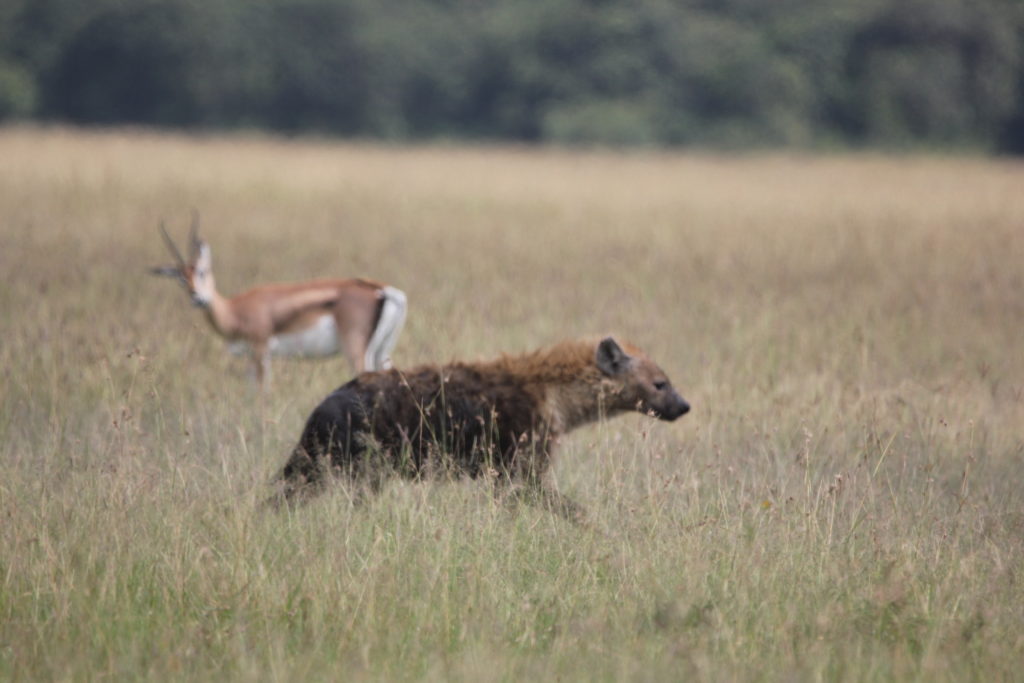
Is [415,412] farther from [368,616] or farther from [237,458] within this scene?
[368,616]

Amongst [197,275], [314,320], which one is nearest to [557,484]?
[314,320]

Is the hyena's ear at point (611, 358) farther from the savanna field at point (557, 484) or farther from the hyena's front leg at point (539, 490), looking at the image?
the hyena's front leg at point (539, 490)

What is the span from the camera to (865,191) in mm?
21047

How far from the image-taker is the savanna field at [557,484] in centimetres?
399

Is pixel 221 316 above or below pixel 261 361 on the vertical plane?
above

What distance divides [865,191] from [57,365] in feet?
51.1

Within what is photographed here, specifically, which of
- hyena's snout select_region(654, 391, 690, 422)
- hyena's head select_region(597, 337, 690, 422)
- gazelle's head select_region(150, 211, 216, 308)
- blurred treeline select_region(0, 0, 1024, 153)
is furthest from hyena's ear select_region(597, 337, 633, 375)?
blurred treeline select_region(0, 0, 1024, 153)

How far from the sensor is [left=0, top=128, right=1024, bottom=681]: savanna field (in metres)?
3.99

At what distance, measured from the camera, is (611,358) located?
239 inches

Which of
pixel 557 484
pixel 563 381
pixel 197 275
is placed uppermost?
pixel 197 275

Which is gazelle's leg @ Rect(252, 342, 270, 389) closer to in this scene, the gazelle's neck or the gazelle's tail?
the gazelle's neck

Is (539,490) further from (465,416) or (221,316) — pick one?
(221,316)

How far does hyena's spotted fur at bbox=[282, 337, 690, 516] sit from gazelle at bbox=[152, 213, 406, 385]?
7.73 feet

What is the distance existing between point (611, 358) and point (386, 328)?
249 centimetres
